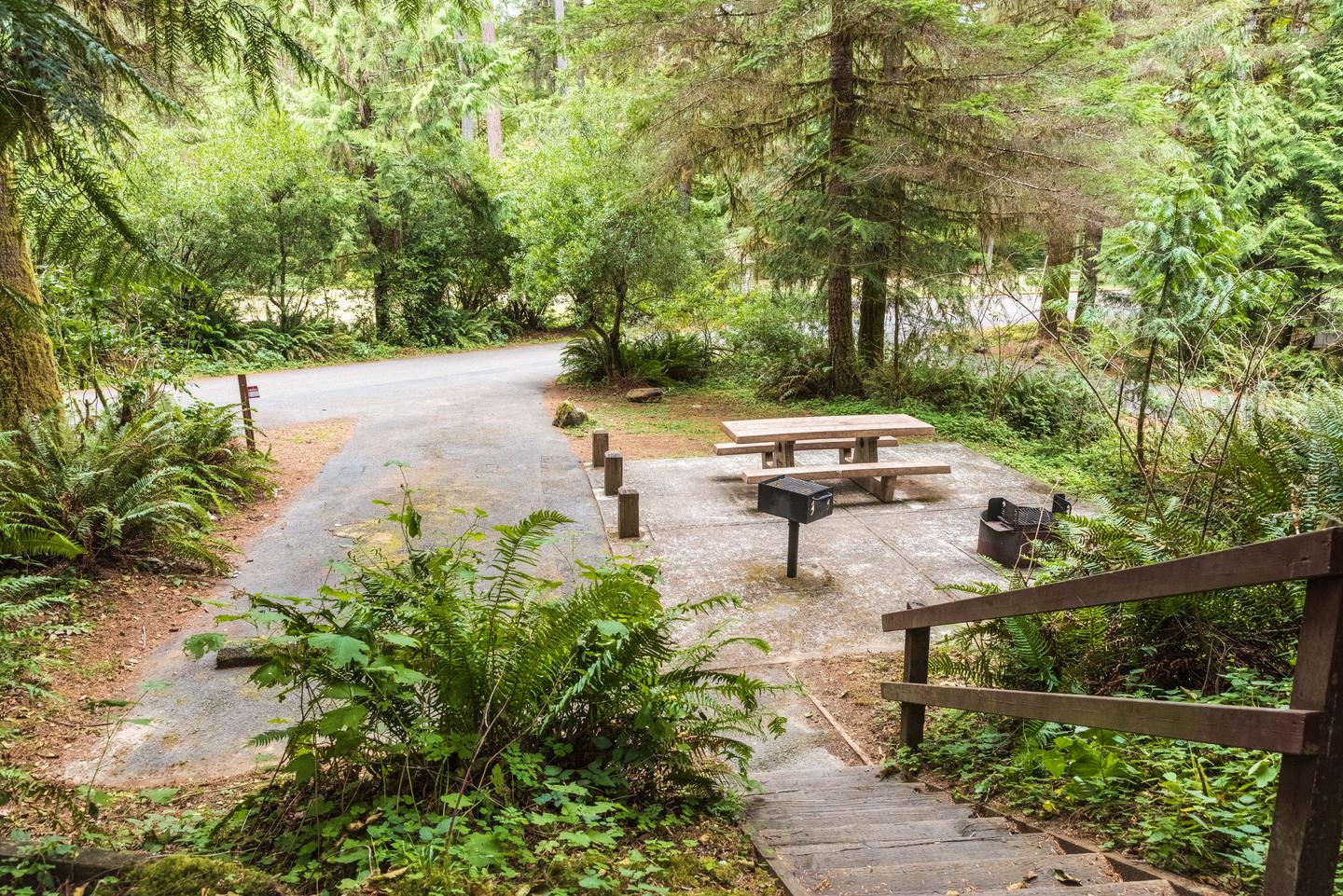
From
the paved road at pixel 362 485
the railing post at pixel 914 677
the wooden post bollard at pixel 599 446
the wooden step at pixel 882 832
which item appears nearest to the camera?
the wooden step at pixel 882 832

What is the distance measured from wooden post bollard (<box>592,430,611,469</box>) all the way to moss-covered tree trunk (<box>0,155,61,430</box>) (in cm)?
518

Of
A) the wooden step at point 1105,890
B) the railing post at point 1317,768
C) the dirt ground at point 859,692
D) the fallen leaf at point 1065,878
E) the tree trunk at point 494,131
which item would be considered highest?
the tree trunk at point 494,131

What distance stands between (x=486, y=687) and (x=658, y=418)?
10.4 meters

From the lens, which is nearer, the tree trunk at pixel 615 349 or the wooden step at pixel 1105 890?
the wooden step at pixel 1105 890

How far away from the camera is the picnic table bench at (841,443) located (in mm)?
8680

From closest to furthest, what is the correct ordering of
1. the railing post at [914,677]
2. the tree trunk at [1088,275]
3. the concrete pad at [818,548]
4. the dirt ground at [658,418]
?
1. the railing post at [914,677]
2. the concrete pad at [818,548]
3. the dirt ground at [658,418]
4. the tree trunk at [1088,275]

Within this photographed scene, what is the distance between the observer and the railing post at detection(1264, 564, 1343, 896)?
5.12ft

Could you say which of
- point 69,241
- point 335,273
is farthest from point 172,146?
point 69,241

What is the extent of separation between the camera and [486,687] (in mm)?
2971

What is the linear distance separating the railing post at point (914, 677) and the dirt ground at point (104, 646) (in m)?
3.14

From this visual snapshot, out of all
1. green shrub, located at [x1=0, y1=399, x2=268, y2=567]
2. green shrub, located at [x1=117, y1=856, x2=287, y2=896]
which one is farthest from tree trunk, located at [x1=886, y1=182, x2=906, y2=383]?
green shrub, located at [x1=117, y1=856, x2=287, y2=896]

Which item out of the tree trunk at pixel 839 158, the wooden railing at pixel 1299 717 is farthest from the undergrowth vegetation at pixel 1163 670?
the tree trunk at pixel 839 158

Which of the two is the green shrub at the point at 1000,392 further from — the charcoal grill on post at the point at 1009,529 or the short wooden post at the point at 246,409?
the short wooden post at the point at 246,409

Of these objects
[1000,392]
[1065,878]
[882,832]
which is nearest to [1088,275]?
[1000,392]
